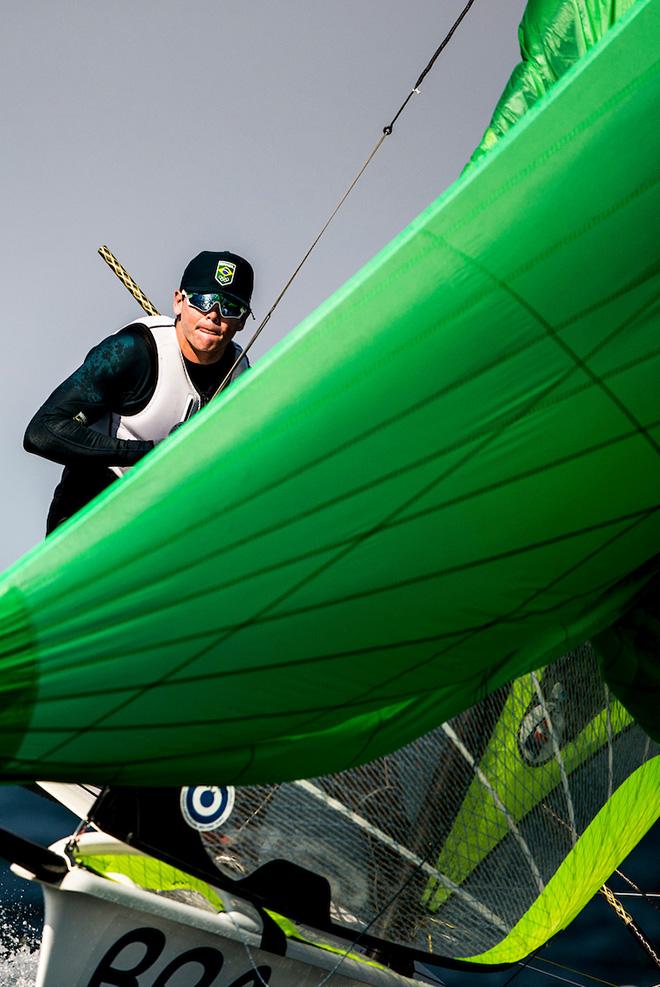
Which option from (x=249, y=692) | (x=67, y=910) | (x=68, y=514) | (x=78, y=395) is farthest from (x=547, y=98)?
(x=67, y=910)

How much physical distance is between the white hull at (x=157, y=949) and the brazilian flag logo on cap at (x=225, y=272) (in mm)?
1459

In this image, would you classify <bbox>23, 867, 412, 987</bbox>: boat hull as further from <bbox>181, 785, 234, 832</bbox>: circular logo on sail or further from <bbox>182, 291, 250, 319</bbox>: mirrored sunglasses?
<bbox>182, 291, 250, 319</bbox>: mirrored sunglasses

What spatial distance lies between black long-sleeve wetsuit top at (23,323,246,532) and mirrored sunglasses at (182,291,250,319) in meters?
0.14

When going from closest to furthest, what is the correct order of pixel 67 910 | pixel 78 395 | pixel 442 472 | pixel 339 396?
pixel 339 396 → pixel 442 472 → pixel 78 395 → pixel 67 910

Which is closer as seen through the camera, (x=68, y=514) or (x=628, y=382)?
(x=628, y=382)

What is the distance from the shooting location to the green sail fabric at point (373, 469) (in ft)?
5.23

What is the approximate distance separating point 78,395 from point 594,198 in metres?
1.29

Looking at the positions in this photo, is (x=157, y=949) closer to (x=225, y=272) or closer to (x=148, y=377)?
(x=148, y=377)

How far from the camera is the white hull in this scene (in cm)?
269

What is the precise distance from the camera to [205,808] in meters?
2.71

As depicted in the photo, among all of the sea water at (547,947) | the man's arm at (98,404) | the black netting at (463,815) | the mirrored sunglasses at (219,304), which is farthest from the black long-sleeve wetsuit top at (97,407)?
the sea water at (547,947)

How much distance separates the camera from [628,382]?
184 centimetres

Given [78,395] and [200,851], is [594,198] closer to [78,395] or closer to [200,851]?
[78,395]

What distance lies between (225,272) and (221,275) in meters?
0.01
